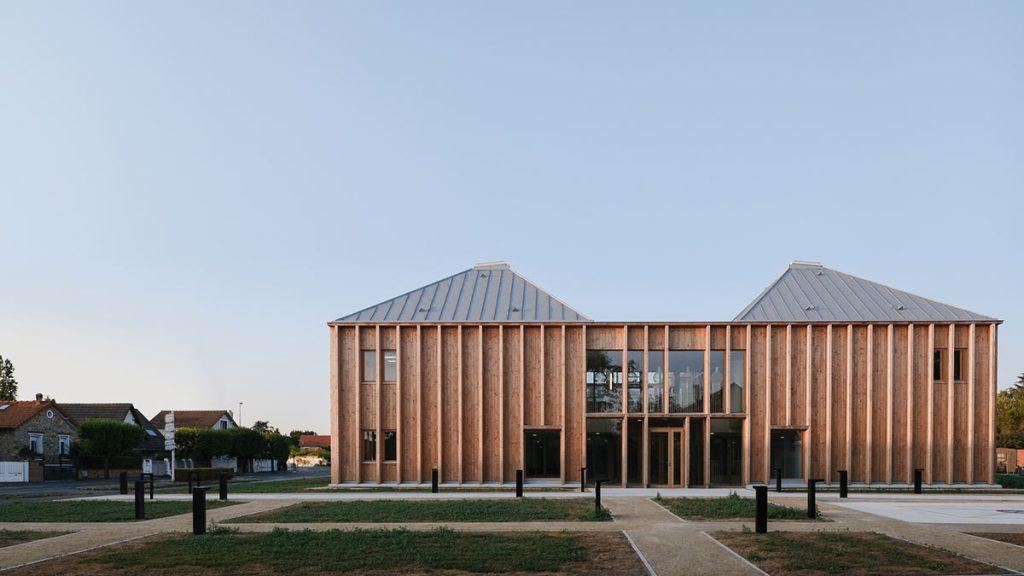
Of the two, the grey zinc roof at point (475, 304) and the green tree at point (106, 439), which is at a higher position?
the grey zinc roof at point (475, 304)

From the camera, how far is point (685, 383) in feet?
94.8

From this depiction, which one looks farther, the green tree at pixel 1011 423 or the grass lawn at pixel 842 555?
the green tree at pixel 1011 423

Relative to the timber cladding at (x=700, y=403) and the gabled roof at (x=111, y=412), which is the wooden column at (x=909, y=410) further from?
the gabled roof at (x=111, y=412)

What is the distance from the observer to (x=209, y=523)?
16.4 metres

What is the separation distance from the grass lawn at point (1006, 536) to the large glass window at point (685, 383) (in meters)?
14.2

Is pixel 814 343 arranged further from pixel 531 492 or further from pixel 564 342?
pixel 531 492

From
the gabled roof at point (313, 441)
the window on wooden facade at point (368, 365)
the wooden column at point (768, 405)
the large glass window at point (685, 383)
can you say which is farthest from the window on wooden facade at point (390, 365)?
the gabled roof at point (313, 441)

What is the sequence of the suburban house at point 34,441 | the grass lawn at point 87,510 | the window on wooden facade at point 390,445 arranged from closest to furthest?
the grass lawn at point 87,510
the window on wooden facade at point 390,445
the suburban house at point 34,441

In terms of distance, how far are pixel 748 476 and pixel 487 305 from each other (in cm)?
1163

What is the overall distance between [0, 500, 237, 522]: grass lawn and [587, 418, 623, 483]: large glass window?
43.1 feet

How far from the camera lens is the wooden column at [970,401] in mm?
27953

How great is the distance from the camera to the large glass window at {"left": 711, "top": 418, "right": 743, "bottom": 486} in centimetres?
2866

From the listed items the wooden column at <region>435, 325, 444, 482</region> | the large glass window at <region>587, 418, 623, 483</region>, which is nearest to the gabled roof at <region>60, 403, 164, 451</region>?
the wooden column at <region>435, 325, 444, 482</region>

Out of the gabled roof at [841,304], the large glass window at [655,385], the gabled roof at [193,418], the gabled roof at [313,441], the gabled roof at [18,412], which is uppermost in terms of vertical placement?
the gabled roof at [841,304]
